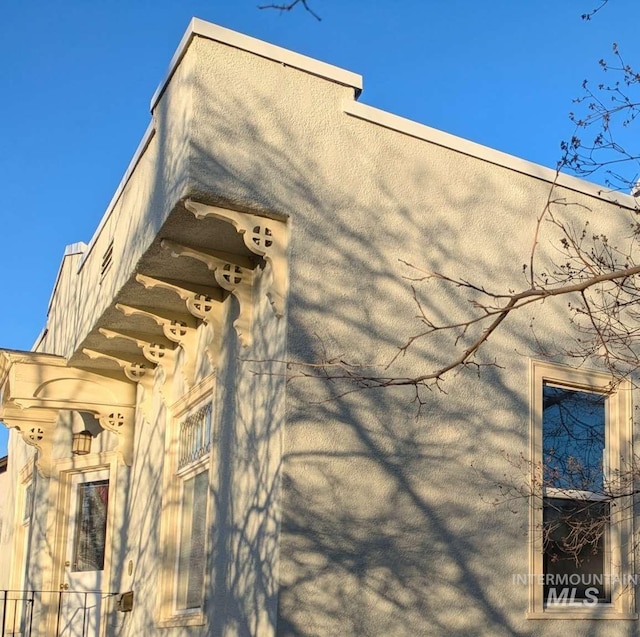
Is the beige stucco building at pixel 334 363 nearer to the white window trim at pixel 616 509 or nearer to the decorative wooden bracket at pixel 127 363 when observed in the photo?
the white window trim at pixel 616 509

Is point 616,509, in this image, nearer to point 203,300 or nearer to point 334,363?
point 334,363

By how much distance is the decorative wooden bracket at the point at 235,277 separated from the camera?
7301mm

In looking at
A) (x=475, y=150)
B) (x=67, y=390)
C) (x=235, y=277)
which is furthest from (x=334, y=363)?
(x=67, y=390)

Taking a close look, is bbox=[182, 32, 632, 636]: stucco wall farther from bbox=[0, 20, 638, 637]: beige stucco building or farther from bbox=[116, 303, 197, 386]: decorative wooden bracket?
bbox=[116, 303, 197, 386]: decorative wooden bracket

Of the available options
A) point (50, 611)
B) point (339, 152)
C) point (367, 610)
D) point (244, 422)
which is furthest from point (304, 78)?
point (50, 611)

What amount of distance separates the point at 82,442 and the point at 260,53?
6.21 m

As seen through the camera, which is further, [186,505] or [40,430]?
[40,430]

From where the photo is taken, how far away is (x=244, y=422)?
288 inches

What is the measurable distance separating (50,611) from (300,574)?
6.28m

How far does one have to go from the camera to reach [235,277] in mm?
7402

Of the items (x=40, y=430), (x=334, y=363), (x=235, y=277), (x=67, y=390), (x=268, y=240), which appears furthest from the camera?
(x=40, y=430)

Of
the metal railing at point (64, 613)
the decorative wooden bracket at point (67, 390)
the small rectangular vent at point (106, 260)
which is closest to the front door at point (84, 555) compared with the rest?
the metal railing at point (64, 613)

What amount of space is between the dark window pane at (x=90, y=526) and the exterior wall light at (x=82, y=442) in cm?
40

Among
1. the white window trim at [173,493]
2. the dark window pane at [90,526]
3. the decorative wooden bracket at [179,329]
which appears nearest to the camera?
the white window trim at [173,493]
